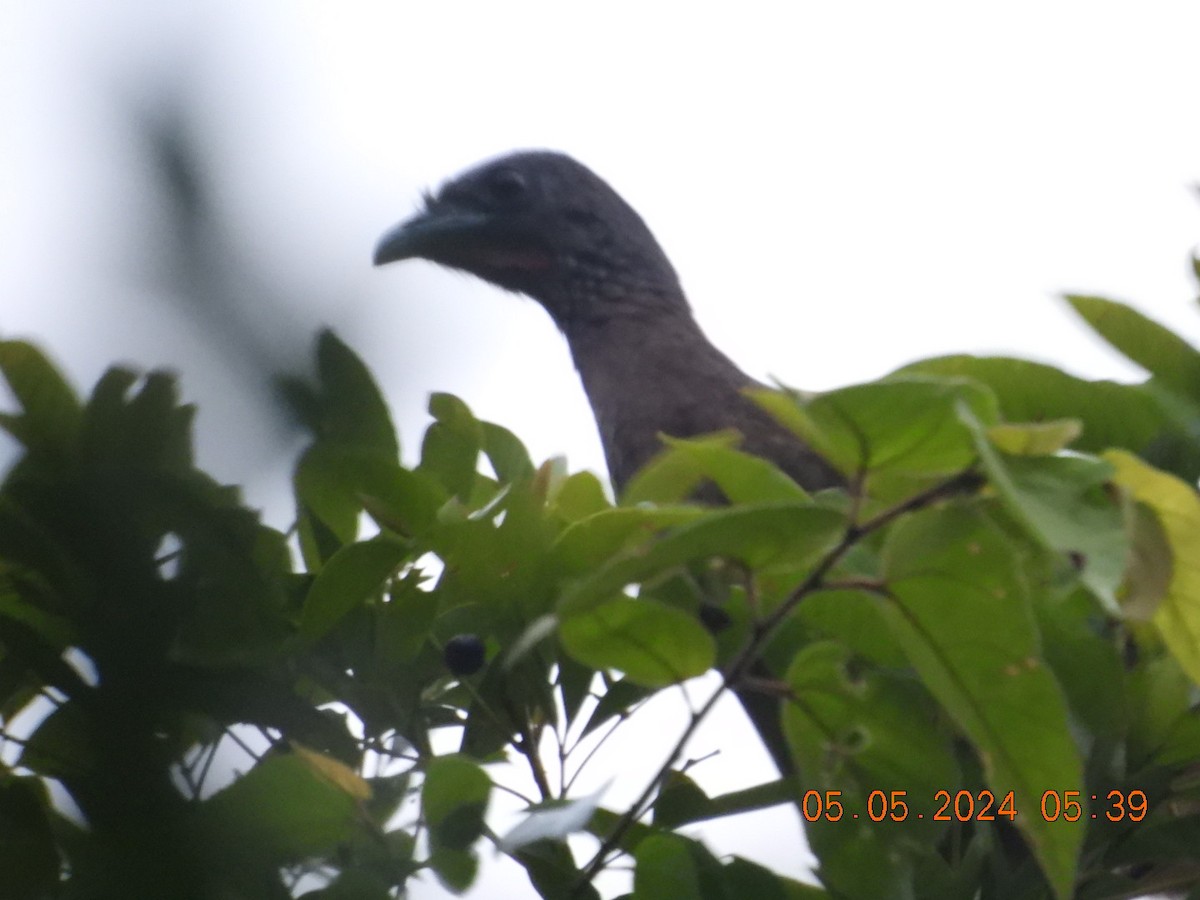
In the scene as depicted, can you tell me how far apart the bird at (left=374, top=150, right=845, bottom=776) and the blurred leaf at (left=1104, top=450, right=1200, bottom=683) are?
1.70m

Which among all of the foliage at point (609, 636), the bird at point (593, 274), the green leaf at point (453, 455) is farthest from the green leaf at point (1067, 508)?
the bird at point (593, 274)

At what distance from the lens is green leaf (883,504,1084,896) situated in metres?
0.92

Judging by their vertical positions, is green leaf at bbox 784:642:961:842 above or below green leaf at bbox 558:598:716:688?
below

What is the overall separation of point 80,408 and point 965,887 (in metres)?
1.20

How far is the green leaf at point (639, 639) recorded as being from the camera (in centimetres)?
108

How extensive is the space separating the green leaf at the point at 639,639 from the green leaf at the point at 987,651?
18 cm

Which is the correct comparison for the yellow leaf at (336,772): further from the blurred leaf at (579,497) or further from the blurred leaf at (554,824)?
the blurred leaf at (579,497)

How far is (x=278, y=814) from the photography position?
0.84 m

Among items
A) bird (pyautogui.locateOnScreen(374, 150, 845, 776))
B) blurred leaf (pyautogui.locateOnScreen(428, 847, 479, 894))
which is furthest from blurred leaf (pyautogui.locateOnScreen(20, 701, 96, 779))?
bird (pyautogui.locateOnScreen(374, 150, 845, 776))

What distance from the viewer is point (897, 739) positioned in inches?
46.1

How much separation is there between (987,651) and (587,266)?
260 centimetres

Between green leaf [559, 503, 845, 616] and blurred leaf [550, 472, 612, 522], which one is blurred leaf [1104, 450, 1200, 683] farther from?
blurred leaf [550, 472, 612, 522]

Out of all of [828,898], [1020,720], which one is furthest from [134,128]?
[828,898]

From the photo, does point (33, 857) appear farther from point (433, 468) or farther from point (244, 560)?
point (433, 468)
